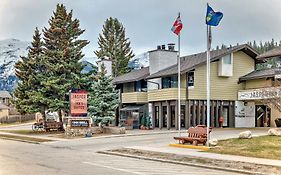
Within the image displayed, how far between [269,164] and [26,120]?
229 feet

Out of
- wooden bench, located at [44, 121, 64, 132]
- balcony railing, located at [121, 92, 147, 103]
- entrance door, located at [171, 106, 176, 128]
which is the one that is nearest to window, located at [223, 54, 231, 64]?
entrance door, located at [171, 106, 176, 128]

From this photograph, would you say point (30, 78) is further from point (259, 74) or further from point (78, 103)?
point (259, 74)

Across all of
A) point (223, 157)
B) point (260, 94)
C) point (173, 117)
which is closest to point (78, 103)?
point (173, 117)

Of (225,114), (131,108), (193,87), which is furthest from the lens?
(131,108)

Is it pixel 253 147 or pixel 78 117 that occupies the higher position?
pixel 78 117

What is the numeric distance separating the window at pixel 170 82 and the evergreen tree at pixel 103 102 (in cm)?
690

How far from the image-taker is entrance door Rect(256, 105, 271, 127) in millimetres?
44125

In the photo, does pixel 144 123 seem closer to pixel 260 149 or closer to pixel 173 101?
pixel 173 101

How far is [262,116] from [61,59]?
21.6 meters

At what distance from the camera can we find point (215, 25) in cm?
2200

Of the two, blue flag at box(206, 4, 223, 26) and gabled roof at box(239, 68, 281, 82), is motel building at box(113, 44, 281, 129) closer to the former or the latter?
gabled roof at box(239, 68, 281, 82)

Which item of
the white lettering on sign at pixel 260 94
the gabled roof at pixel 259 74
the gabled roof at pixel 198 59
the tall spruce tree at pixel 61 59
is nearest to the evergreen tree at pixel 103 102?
the tall spruce tree at pixel 61 59

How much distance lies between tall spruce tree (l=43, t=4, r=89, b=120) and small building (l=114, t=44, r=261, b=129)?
739 cm

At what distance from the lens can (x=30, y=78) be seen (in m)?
43.5
